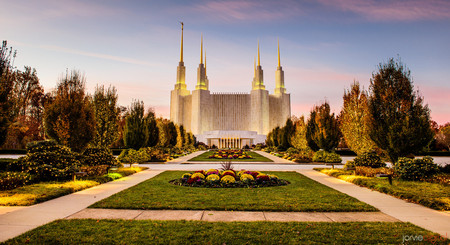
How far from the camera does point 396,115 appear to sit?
11.6 meters

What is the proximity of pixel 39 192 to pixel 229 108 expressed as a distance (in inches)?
2988

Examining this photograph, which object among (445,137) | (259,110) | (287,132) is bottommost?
(445,137)

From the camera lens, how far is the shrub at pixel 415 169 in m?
10.2

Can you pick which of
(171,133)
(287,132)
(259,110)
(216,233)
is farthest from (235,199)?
(259,110)

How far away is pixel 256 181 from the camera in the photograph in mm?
10211

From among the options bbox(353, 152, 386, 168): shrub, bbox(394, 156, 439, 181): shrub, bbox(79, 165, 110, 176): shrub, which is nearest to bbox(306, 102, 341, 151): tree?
bbox(353, 152, 386, 168): shrub

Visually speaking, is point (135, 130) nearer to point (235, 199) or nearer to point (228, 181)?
point (228, 181)

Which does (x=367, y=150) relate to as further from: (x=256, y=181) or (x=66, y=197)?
(x=66, y=197)

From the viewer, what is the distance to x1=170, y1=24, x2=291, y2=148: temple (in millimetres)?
79037

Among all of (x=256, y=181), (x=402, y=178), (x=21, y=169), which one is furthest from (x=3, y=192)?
(x=402, y=178)

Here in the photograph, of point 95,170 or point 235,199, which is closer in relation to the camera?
point 235,199

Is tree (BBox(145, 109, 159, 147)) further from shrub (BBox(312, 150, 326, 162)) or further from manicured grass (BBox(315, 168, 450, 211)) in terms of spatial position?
manicured grass (BBox(315, 168, 450, 211))

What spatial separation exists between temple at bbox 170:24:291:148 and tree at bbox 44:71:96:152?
2561 inches

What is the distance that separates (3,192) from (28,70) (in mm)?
37892
